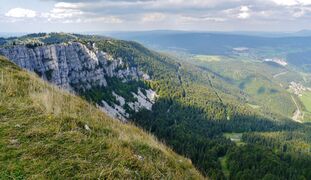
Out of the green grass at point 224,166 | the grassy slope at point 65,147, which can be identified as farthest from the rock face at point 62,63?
the grassy slope at point 65,147

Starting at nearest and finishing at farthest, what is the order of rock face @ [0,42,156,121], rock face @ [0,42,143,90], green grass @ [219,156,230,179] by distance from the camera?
green grass @ [219,156,230,179], rock face @ [0,42,143,90], rock face @ [0,42,156,121]

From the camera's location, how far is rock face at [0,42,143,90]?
137 meters

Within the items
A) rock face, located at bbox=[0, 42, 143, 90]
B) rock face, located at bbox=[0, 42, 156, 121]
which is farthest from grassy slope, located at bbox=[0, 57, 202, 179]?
rock face, located at bbox=[0, 42, 143, 90]

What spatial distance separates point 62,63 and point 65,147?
528 feet

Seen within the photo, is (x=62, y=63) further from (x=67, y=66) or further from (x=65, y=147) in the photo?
(x=65, y=147)

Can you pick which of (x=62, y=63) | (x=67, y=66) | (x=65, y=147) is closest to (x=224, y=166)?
(x=62, y=63)

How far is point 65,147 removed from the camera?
11.4 meters

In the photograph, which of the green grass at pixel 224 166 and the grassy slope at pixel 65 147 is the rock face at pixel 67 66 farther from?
the grassy slope at pixel 65 147

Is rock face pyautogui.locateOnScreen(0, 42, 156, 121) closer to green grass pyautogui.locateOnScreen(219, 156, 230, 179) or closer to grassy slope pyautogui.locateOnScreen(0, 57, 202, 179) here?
green grass pyautogui.locateOnScreen(219, 156, 230, 179)

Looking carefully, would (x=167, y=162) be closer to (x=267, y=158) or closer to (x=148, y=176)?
(x=148, y=176)

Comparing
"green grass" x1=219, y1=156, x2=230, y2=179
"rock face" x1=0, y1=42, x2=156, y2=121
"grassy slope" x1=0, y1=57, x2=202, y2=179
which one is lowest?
"green grass" x1=219, y1=156, x2=230, y2=179

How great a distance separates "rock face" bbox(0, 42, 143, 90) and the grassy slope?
124m

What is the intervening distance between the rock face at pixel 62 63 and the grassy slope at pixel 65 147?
4869 inches

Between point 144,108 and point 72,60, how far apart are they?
52.7 m
